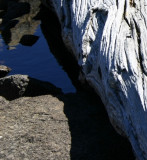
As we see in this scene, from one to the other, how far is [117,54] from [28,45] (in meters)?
2.23

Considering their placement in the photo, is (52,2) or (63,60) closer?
(63,60)

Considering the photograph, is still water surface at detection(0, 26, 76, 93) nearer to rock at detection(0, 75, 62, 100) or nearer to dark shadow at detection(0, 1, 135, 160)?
dark shadow at detection(0, 1, 135, 160)

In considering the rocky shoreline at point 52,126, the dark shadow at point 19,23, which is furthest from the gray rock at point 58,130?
the dark shadow at point 19,23

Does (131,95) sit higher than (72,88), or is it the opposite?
(131,95)

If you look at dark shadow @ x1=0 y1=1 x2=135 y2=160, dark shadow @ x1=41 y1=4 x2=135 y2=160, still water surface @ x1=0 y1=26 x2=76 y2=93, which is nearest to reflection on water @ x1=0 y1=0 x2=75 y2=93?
still water surface @ x1=0 y1=26 x2=76 y2=93

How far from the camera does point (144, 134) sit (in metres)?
2.82

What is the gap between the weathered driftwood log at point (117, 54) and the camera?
9.78 ft

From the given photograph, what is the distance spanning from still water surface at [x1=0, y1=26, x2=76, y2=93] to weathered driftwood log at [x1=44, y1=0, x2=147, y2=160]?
0.40 meters

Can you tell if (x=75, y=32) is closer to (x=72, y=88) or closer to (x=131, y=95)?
(x=72, y=88)

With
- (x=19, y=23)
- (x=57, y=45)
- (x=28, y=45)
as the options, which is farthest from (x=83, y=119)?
(x=19, y=23)

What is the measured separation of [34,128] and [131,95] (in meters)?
0.92

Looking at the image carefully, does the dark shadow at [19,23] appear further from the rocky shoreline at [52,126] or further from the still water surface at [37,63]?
the rocky shoreline at [52,126]

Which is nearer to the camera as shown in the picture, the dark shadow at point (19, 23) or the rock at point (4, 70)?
the rock at point (4, 70)

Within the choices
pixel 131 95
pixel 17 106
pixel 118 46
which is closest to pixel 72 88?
pixel 17 106
